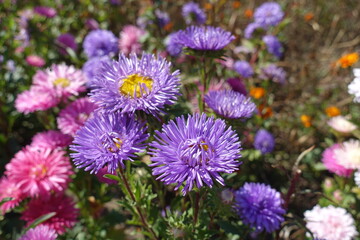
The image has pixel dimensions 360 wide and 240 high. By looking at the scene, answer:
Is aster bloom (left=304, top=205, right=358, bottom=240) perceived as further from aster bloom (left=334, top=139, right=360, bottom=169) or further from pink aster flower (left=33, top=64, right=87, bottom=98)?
pink aster flower (left=33, top=64, right=87, bottom=98)

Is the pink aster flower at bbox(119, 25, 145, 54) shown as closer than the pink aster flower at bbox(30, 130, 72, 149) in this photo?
No

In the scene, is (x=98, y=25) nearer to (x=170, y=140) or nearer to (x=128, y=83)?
(x=128, y=83)

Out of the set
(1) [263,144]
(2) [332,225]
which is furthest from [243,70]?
(2) [332,225]

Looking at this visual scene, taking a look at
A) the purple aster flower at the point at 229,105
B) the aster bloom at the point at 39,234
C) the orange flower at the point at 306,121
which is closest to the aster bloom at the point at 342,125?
the orange flower at the point at 306,121

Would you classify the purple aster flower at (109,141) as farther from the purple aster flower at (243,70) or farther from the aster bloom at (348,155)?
the purple aster flower at (243,70)

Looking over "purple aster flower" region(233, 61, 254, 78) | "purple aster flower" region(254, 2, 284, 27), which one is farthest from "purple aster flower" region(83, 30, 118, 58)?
"purple aster flower" region(254, 2, 284, 27)

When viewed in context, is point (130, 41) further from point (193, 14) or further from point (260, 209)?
point (260, 209)
